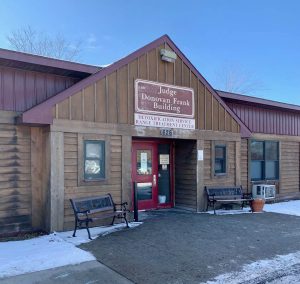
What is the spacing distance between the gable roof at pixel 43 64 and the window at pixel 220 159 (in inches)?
184

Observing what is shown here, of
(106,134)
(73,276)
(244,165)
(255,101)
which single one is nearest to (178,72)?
(106,134)

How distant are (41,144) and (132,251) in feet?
11.4

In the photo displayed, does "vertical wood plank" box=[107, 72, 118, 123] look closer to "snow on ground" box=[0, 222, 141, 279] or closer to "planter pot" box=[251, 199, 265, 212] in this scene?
"snow on ground" box=[0, 222, 141, 279]

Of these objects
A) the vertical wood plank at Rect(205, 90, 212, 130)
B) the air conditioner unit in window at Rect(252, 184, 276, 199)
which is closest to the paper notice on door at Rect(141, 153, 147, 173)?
the vertical wood plank at Rect(205, 90, 212, 130)

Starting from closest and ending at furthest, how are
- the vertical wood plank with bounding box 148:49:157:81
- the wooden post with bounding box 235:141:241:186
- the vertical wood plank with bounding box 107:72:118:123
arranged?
the vertical wood plank with bounding box 107:72:118:123
the vertical wood plank with bounding box 148:49:157:81
the wooden post with bounding box 235:141:241:186

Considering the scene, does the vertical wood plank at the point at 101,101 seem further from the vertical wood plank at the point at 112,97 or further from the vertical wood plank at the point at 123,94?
the vertical wood plank at the point at 123,94

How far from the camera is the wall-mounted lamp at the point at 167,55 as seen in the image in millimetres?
9594

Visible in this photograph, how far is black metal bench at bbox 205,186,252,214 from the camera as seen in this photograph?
Result: 34.4ft

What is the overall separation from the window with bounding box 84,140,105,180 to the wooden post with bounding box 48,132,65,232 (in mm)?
675

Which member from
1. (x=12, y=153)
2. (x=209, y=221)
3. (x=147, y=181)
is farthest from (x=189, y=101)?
(x=12, y=153)

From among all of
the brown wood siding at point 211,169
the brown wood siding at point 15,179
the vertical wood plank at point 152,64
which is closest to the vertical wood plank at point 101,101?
the vertical wood plank at point 152,64

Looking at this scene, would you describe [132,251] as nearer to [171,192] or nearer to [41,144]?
[41,144]

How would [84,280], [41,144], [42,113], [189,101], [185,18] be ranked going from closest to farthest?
[84,280] < [42,113] < [41,144] < [189,101] < [185,18]

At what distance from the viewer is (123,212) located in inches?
320
